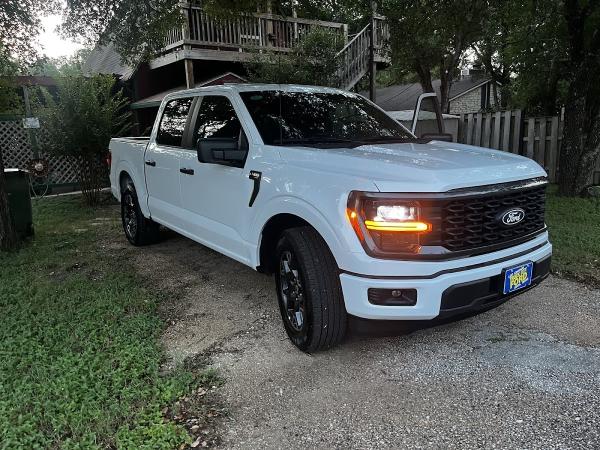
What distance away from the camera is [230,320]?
417 cm

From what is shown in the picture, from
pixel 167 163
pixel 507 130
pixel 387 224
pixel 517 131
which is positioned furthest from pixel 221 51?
pixel 387 224

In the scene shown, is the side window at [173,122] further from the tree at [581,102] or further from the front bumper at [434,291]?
the tree at [581,102]

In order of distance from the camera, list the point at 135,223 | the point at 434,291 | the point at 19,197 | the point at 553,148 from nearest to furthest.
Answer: the point at 434,291 < the point at 135,223 < the point at 19,197 < the point at 553,148

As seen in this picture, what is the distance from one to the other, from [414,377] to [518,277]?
0.92 m

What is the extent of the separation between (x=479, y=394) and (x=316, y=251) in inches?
51.0

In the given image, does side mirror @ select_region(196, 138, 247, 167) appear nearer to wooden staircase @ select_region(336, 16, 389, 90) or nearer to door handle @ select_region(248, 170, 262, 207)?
door handle @ select_region(248, 170, 262, 207)

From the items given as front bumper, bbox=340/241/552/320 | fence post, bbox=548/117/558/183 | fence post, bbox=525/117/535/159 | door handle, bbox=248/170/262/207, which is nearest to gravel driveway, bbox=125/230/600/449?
front bumper, bbox=340/241/552/320

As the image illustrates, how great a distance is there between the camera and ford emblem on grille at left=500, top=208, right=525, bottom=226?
3.12 meters

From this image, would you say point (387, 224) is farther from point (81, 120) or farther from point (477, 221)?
point (81, 120)

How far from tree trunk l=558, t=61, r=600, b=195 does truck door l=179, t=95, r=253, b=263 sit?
6.32 meters

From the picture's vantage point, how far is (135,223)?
6551mm

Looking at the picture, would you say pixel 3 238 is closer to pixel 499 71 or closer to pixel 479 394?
pixel 479 394

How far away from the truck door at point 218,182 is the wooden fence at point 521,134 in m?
7.11

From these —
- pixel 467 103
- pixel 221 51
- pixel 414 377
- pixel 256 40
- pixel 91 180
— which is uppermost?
pixel 256 40
